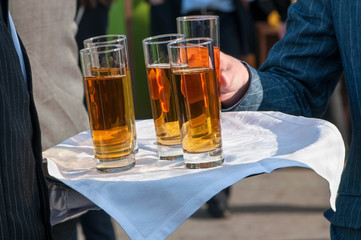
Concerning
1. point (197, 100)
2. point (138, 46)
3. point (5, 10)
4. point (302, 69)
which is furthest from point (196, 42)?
point (138, 46)

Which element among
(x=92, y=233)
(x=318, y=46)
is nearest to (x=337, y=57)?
(x=318, y=46)

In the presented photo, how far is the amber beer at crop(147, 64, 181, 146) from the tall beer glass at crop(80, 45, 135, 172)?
8cm

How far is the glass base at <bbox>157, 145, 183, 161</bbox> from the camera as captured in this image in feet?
4.23

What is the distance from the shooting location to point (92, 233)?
109 inches

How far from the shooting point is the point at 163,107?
1.32m

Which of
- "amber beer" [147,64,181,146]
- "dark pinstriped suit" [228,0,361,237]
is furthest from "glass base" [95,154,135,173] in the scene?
"dark pinstriped suit" [228,0,361,237]

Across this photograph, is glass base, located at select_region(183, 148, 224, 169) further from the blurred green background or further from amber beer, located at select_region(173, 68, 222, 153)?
the blurred green background

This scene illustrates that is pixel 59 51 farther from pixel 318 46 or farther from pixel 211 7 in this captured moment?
pixel 211 7

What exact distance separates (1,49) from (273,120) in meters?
0.63

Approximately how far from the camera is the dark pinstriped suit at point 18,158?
1.11m

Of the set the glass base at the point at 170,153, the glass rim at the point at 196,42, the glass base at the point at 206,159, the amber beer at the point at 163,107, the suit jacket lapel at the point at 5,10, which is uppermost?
the suit jacket lapel at the point at 5,10

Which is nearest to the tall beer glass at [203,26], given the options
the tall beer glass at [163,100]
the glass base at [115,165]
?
the tall beer glass at [163,100]

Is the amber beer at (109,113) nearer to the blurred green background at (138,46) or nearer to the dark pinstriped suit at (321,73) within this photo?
the dark pinstriped suit at (321,73)

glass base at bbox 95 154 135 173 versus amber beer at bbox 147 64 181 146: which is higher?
amber beer at bbox 147 64 181 146
